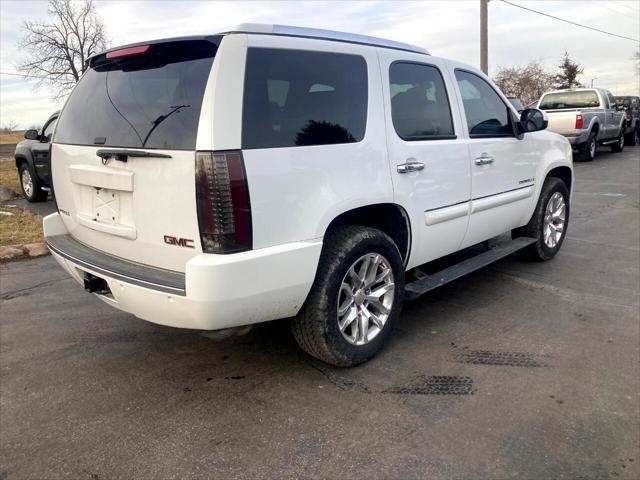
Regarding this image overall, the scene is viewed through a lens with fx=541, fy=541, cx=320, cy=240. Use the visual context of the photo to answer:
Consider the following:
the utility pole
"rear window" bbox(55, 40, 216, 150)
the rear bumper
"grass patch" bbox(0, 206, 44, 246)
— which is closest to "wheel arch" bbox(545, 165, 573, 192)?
the rear bumper

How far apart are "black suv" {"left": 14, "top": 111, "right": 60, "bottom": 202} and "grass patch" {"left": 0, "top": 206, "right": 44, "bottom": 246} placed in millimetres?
1528

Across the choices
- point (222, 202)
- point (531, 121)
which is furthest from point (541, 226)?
point (222, 202)

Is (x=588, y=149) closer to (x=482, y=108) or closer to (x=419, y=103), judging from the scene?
(x=482, y=108)

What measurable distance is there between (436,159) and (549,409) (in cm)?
178

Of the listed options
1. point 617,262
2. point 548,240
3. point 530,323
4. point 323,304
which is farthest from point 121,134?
point 617,262

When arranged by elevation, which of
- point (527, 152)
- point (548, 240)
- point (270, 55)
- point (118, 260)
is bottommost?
point (548, 240)

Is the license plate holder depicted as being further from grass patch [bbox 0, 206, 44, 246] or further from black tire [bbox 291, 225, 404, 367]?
grass patch [bbox 0, 206, 44, 246]

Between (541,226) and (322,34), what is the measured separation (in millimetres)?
3245

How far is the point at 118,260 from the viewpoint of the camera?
318 cm

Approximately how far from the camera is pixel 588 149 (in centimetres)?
1634

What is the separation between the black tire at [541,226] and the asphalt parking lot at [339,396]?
745 millimetres

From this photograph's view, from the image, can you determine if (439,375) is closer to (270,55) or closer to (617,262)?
(270,55)

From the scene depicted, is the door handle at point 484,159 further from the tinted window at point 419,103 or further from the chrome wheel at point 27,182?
the chrome wheel at point 27,182

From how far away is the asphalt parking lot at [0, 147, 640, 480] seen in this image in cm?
254
